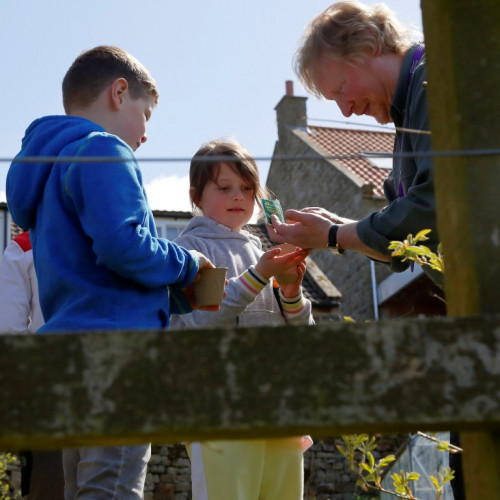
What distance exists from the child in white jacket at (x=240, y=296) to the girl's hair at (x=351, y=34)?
18.3 inches

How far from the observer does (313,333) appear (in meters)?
1.22

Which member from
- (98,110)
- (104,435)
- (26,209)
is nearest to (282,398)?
(104,435)

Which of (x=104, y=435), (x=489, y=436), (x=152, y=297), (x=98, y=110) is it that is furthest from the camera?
(x=98, y=110)

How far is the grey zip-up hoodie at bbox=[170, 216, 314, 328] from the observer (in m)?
3.30

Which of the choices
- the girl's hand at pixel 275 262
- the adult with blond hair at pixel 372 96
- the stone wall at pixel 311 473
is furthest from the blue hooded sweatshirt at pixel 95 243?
the stone wall at pixel 311 473

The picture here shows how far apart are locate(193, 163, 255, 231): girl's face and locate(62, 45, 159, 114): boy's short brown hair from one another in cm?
53

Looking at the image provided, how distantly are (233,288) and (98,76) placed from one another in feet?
2.72

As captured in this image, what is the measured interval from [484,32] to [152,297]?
1473 mm

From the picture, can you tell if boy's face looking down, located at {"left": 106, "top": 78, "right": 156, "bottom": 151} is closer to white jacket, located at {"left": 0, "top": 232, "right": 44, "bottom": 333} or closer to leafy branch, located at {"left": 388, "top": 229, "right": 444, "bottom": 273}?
leafy branch, located at {"left": 388, "top": 229, "right": 444, "bottom": 273}

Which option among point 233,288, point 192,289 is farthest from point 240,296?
point 192,289

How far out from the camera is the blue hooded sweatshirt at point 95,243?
2.56 meters

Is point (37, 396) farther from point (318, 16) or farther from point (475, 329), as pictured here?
point (318, 16)

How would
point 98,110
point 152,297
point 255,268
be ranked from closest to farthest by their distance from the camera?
point 152,297 < point 98,110 < point 255,268

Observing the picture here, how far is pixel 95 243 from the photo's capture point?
2.55 m
